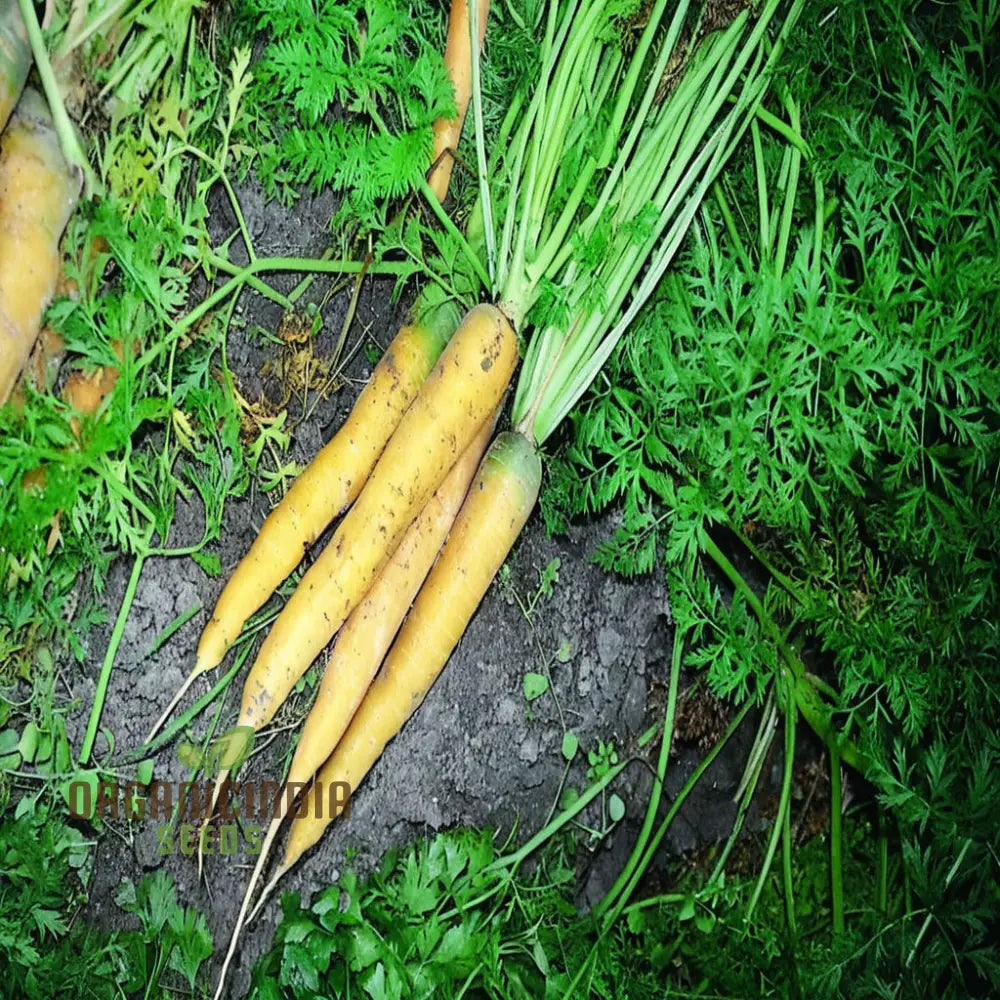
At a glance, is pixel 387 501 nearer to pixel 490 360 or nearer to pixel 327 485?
pixel 327 485

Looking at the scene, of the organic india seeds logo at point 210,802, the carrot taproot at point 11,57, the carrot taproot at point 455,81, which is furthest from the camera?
the carrot taproot at point 455,81

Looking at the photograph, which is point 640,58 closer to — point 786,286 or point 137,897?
point 786,286

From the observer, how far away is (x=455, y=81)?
1476mm

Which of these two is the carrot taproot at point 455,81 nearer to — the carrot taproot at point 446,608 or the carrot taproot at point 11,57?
the carrot taproot at point 446,608

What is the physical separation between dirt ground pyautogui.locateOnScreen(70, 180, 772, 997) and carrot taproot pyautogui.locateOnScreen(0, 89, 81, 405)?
0.82 ft

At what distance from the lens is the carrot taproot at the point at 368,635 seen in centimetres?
143

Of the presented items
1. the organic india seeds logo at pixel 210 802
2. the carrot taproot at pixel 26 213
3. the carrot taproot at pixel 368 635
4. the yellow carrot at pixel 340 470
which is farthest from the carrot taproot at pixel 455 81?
the organic india seeds logo at pixel 210 802

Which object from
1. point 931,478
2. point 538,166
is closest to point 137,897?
point 538,166

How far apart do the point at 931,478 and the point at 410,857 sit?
3.31ft

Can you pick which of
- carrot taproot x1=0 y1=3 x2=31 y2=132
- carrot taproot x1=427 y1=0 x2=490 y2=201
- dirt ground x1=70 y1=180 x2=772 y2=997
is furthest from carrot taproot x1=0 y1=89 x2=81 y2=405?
carrot taproot x1=427 y1=0 x2=490 y2=201

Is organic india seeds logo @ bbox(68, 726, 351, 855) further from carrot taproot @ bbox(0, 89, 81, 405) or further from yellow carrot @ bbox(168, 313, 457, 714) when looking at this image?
carrot taproot @ bbox(0, 89, 81, 405)

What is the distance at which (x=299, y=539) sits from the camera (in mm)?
1438

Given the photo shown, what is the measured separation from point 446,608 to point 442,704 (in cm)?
17

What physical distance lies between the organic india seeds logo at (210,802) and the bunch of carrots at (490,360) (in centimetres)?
2
